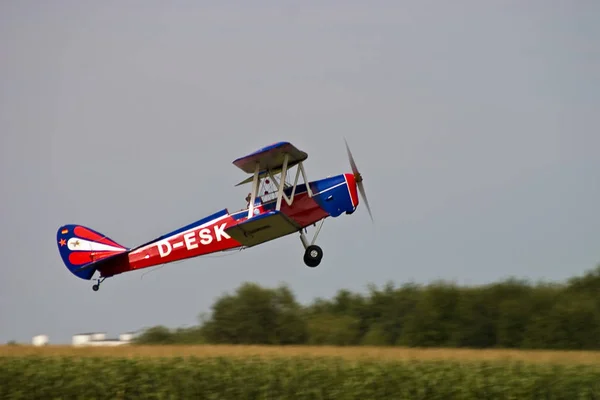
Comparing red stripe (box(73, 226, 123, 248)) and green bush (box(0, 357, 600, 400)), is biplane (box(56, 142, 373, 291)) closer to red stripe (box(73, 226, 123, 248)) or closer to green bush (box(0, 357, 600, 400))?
red stripe (box(73, 226, 123, 248))

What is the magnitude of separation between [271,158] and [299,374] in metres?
5.99

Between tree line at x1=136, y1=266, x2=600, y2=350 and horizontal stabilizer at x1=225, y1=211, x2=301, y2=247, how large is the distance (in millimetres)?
2521

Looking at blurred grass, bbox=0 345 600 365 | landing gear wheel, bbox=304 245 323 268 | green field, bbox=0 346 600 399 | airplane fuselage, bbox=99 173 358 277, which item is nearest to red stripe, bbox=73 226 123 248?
airplane fuselage, bbox=99 173 358 277

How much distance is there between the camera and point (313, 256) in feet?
64.7

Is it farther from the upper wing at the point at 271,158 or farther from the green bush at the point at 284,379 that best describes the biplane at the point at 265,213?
the green bush at the point at 284,379

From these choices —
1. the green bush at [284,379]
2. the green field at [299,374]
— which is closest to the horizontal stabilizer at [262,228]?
the green field at [299,374]

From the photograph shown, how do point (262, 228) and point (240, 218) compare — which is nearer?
point (262, 228)

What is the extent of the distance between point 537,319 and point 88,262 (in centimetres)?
999

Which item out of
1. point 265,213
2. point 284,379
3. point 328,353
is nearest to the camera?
point 284,379

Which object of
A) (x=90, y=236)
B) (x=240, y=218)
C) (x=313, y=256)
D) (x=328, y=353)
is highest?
(x=90, y=236)

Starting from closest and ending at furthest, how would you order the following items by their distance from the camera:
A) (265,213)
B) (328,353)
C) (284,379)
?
(284,379) < (328,353) < (265,213)

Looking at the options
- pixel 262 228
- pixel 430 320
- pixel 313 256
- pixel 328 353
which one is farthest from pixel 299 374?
pixel 430 320

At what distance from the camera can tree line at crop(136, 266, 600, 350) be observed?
1955 centimetres

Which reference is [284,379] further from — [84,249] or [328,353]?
[84,249]
